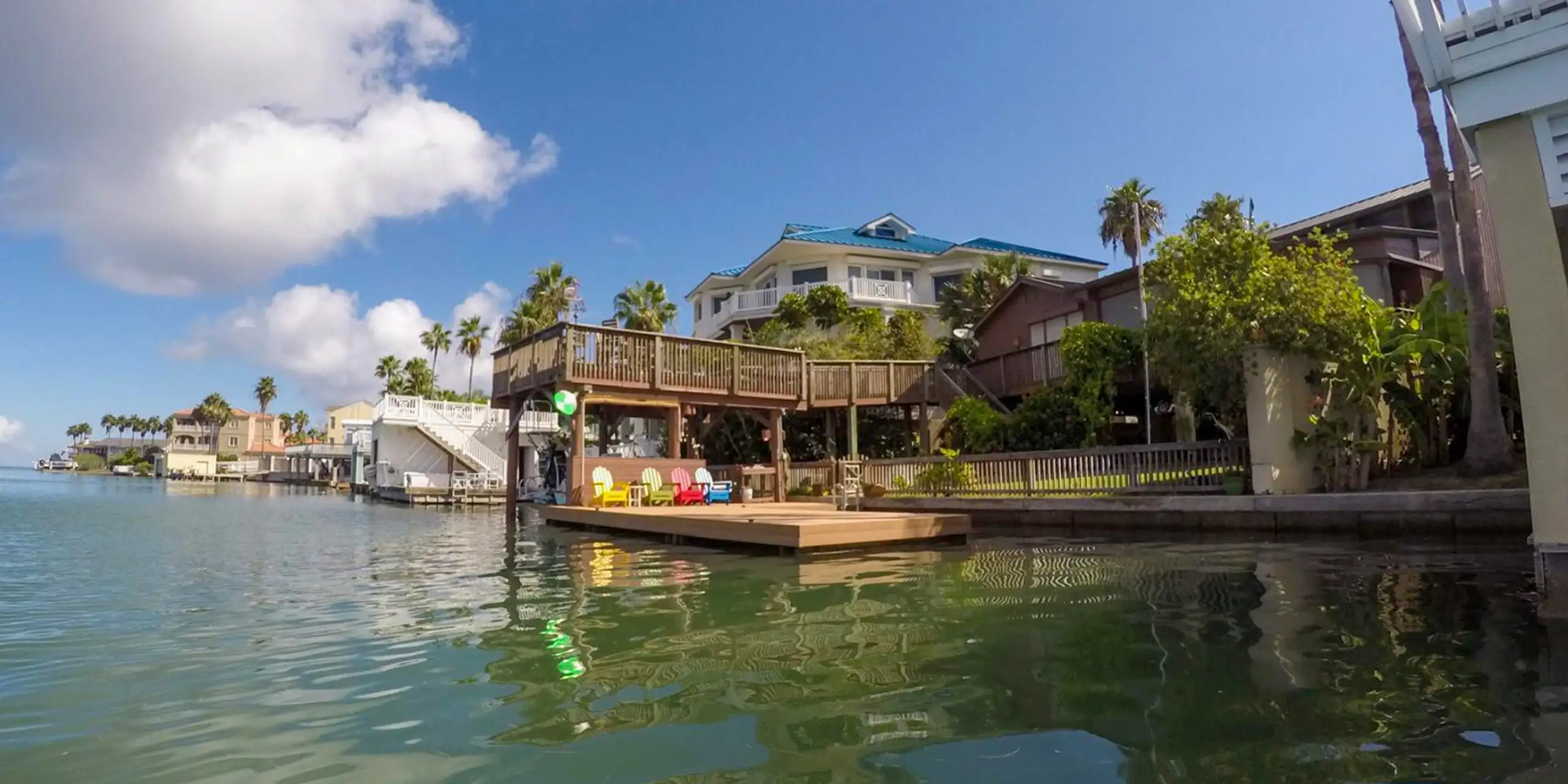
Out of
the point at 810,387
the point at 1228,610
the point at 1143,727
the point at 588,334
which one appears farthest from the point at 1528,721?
the point at 810,387

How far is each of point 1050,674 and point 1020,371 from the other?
735 inches

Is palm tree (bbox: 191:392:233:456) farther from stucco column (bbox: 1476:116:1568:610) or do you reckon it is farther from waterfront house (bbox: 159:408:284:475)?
stucco column (bbox: 1476:116:1568:610)

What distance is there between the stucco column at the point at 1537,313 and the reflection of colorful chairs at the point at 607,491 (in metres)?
13.6

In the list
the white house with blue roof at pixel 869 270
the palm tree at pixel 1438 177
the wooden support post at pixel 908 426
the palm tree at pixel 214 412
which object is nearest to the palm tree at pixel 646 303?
the white house with blue roof at pixel 869 270

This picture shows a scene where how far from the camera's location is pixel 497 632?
6047 millimetres

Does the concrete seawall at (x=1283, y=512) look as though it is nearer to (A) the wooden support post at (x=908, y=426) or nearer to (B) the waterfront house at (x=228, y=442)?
(A) the wooden support post at (x=908, y=426)

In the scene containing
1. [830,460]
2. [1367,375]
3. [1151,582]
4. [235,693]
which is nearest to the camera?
[235,693]

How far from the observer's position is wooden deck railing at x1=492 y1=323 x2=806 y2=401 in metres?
17.0

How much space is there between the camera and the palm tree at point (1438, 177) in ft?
43.0

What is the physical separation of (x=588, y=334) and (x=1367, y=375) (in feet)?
44.1

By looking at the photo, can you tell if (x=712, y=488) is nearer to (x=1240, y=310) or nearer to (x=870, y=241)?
(x=1240, y=310)

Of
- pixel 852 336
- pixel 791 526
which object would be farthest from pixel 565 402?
pixel 852 336

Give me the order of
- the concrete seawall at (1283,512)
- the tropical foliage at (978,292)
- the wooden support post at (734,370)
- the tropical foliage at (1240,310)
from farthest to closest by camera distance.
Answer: the tropical foliage at (978,292), the wooden support post at (734,370), the tropical foliage at (1240,310), the concrete seawall at (1283,512)

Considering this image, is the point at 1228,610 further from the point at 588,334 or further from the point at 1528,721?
the point at 588,334
